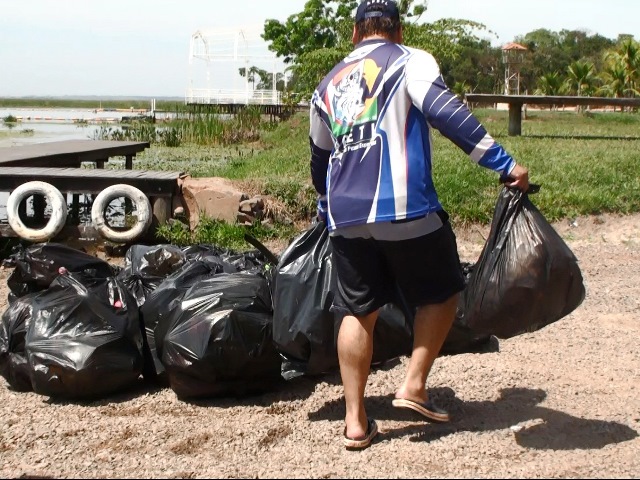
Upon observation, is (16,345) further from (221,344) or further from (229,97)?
(229,97)

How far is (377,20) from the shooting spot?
3.67m

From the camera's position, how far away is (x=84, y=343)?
4.50m

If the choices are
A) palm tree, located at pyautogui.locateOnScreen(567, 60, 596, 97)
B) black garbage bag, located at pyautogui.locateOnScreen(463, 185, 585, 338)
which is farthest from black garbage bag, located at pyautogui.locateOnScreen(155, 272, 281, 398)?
palm tree, located at pyautogui.locateOnScreen(567, 60, 596, 97)

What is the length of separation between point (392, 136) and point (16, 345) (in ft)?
8.12

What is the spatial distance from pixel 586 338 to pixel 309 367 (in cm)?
176

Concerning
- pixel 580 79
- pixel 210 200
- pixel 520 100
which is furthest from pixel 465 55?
pixel 210 200

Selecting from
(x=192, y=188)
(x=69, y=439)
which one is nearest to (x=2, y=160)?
(x=192, y=188)

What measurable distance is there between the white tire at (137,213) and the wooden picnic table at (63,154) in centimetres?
256

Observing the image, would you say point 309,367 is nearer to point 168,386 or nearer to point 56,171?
point 168,386

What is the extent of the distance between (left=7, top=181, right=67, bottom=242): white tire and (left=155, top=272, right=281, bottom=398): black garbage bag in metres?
4.38

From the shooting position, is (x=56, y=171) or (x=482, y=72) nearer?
(x=56, y=171)

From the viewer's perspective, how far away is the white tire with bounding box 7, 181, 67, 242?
28.1 ft

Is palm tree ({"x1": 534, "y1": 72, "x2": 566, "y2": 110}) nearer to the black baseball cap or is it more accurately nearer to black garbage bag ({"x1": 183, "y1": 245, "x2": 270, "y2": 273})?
black garbage bag ({"x1": 183, "y1": 245, "x2": 270, "y2": 273})

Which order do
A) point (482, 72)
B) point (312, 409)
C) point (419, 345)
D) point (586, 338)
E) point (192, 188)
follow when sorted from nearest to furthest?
1. point (419, 345)
2. point (312, 409)
3. point (586, 338)
4. point (192, 188)
5. point (482, 72)
